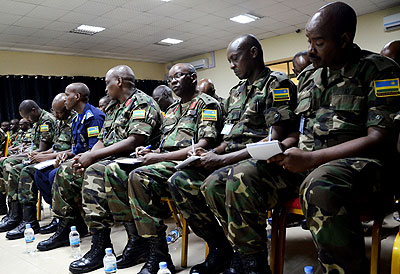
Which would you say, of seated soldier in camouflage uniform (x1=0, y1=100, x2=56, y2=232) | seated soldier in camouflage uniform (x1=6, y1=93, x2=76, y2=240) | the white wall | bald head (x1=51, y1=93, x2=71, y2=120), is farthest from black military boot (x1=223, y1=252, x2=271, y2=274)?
the white wall

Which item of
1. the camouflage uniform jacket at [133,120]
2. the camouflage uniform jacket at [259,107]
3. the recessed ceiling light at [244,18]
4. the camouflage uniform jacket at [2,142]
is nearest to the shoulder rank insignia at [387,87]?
the camouflage uniform jacket at [259,107]

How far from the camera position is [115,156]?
2311 mm

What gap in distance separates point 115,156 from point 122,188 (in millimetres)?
390

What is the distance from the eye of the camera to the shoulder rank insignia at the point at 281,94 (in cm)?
159

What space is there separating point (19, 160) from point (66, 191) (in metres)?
1.43

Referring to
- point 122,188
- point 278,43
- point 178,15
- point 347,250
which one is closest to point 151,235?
point 122,188

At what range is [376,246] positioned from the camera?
116 cm

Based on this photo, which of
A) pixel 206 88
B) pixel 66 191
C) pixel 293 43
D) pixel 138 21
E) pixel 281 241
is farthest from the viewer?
pixel 293 43

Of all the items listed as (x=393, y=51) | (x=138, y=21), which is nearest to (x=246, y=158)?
(x=393, y=51)

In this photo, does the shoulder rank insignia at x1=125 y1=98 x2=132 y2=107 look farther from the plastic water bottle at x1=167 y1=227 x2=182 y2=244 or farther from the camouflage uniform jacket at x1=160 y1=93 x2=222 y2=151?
the plastic water bottle at x1=167 y1=227 x2=182 y2=244

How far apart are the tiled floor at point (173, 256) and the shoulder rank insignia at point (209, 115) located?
85 cm

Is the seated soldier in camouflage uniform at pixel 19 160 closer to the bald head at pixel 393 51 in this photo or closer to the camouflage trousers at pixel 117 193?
the camouflage trousers at pixel 117 193

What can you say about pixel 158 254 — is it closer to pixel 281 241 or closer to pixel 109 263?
pixel 109 263

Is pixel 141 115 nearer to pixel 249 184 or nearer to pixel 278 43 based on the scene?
pixel 249 184
